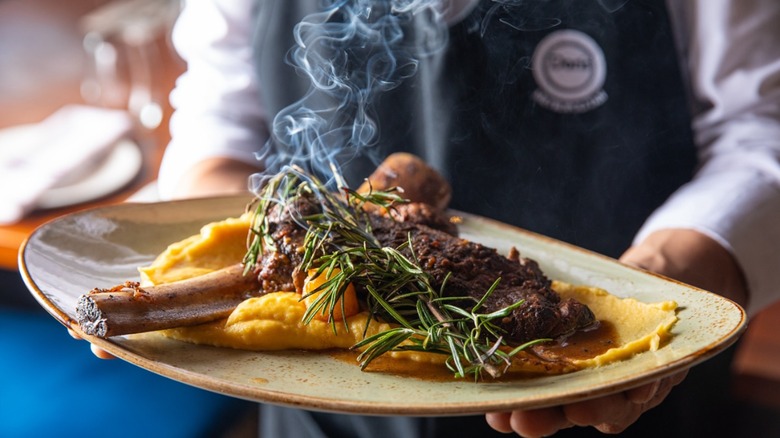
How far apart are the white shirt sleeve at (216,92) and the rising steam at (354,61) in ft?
0.89

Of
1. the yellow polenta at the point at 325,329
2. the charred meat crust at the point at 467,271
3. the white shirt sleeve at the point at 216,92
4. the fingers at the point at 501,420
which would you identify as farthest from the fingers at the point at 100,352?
the white shirt sleeve at the point at 216,92

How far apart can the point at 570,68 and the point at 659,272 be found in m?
0.65

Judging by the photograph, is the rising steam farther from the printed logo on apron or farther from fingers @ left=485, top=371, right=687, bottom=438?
fingers @ left=485, top=371, right=687, bottom=438

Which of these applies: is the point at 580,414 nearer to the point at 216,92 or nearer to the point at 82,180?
the point at 216,92

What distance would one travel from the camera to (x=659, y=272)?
1.87 metres

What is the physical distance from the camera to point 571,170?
2.30m

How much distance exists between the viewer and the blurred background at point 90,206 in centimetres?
288

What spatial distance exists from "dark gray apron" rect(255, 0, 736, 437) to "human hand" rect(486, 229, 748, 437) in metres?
0.33

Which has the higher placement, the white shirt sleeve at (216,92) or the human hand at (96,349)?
the white shirt sleeve at (216,92)

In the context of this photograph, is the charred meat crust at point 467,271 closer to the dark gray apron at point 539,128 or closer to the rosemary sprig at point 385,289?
the rosemary sprig at point 385,289

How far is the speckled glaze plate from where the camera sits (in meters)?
1.28

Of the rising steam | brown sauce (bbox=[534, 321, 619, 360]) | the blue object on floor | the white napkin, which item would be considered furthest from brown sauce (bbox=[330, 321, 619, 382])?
the white napkin

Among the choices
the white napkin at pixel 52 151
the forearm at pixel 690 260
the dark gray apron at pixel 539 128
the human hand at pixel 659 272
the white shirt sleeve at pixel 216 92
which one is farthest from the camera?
the white napkin at pixel 52 151

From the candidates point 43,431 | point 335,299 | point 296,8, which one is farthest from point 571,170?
point 43,431
